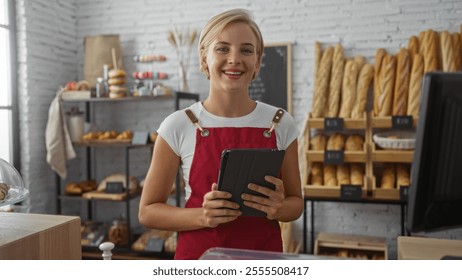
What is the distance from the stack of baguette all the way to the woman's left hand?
1998 millimetres

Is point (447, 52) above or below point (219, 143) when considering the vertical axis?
above

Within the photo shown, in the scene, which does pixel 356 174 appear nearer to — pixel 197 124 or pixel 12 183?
pixel 197 124

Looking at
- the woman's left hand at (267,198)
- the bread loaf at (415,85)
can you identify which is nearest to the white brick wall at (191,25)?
the bread loaf at (415,85)

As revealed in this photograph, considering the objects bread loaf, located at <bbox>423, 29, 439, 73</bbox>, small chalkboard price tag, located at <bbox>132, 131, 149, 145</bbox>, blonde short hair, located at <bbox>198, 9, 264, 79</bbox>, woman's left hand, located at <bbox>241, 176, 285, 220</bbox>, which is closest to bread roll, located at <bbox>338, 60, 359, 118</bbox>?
bread loaf, located at <bbox>423, 29, 439, 73</bbox>

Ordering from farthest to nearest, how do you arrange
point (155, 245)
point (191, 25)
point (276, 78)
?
point (191, 25) < point (276, 78) < point (155, 245)

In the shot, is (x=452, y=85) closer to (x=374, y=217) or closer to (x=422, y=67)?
(x=422, y=67)

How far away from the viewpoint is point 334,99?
9.98 feet

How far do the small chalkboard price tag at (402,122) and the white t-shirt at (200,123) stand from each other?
1.72 metres

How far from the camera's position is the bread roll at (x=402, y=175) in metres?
2.78

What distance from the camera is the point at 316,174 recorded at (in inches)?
117

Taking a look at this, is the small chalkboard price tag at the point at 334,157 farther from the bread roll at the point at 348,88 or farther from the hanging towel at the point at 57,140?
the hanging towel at the point at 57,140

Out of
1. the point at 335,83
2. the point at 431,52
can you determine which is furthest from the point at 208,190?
the point at 431,52

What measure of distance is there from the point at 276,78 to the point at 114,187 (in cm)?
152
